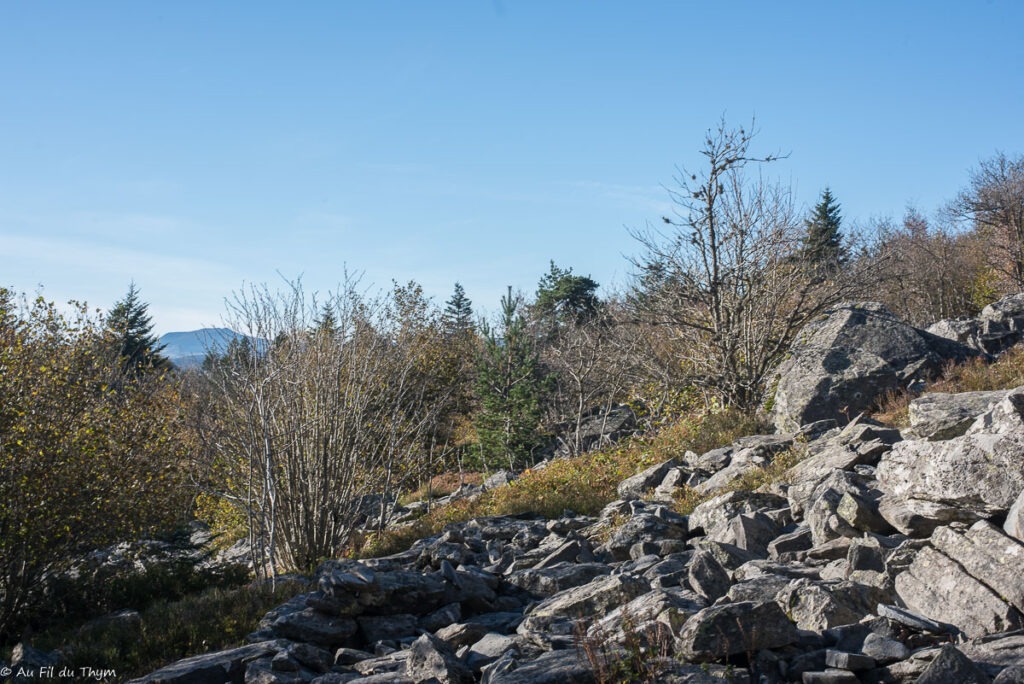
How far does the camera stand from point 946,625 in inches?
189

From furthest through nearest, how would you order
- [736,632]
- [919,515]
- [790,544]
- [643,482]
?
[643,482]
[790,544]
[919,515]
[736,632]

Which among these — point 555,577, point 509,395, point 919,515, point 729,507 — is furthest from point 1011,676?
point 509,395

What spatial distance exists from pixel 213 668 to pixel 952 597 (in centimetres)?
493

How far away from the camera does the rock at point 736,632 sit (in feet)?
14.3

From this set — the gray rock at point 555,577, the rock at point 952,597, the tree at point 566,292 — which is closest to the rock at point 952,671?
the rock at point 952,597

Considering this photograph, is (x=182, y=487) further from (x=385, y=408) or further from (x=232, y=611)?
(x=232, y=611)

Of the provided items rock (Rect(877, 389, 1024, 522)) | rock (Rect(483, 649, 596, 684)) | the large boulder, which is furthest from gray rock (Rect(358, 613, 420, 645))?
the large boulder

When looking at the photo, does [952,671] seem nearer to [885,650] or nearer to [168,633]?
[885,650]

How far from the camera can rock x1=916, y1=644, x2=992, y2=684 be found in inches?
148

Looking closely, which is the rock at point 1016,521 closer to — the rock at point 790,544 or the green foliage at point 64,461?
the rock at point 790,544

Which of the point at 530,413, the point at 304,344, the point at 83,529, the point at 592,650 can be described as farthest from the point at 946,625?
the point at 530,413

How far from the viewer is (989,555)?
502 cm

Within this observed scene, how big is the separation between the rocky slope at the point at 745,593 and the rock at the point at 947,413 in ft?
0.08

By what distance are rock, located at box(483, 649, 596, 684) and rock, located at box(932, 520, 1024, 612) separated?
8.58 ft
